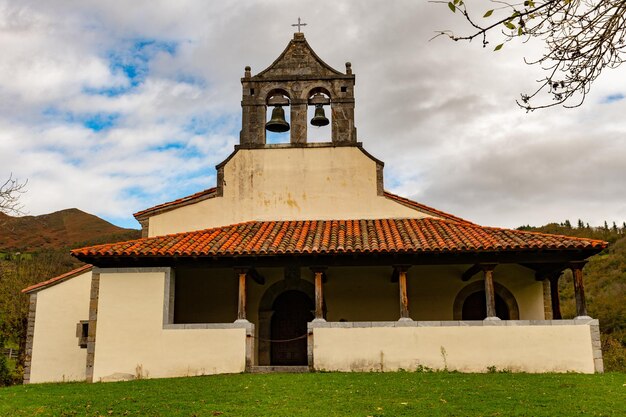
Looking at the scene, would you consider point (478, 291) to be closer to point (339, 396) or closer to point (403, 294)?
point (403, 294)

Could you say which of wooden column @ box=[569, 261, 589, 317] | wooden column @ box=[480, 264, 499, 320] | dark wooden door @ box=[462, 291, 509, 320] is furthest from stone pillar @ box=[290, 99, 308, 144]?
wooden column @ box=[569, 261, 589, 317]

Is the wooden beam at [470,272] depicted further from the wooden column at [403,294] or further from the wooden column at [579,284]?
the wooden column at [579,284]

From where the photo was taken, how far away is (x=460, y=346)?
1273cm

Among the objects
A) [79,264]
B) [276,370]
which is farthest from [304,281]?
[79,264]

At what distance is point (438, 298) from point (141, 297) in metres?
7.05

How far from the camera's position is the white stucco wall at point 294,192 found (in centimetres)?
1574

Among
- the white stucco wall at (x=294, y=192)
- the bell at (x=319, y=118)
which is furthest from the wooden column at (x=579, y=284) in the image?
the bell at (x=319, y=118)

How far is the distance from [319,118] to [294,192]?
2.01 m

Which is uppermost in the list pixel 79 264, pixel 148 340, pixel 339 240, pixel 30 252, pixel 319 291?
pixel 30 252

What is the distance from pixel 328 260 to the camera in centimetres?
1339

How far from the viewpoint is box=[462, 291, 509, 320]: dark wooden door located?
593 inches

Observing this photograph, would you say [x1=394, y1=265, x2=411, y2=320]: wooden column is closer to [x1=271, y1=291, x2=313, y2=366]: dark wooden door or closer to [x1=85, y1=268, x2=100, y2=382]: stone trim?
[x1=271, y1=291, x2=313, y2=366]: dark wooden door

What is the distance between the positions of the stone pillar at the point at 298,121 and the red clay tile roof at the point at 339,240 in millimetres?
2228

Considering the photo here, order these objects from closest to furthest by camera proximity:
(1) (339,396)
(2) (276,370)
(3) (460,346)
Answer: (1) (339,396) → (3) (460,346) → (2) (276,370)
